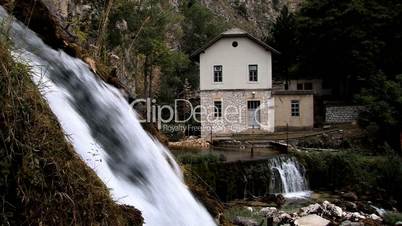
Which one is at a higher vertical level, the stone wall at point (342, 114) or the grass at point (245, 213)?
the stone wall at point (342, 114)

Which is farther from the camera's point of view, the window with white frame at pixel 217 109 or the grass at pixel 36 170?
the window with white frame at pixel 217 109

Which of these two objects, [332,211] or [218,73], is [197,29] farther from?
[332,211]

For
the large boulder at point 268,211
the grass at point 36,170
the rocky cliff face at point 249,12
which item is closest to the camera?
the grass at point 36,170

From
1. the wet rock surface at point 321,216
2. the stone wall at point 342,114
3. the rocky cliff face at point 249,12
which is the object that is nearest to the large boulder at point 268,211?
the wet rock surface at point 321,216

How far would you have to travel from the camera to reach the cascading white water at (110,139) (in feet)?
11.2

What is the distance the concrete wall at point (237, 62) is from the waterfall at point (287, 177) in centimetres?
1350

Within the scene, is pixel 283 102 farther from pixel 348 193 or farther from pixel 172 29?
pixel 172 29

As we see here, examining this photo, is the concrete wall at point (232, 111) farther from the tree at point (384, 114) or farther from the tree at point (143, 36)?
the tree at point (384, 114)

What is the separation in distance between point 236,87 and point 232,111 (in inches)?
64.3

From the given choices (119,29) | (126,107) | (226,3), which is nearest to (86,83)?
(126,107)

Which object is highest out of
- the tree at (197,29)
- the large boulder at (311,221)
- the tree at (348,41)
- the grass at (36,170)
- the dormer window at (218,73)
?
the tree at (197,29)

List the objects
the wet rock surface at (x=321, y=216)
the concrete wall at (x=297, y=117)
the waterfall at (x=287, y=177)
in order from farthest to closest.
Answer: the concrete wall at (x=297, y=117), the waterfall at (x=287, y=177), the wet rock surface at (x=321, y=216)

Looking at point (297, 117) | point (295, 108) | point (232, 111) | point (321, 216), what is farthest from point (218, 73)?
point (321, 216)

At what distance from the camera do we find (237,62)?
32625 millimetres
